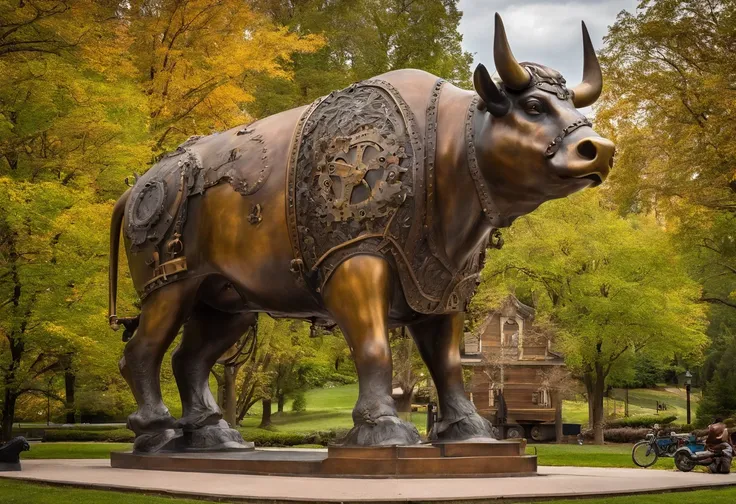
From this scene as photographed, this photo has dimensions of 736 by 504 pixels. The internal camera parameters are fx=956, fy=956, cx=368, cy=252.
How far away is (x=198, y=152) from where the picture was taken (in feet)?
31.6

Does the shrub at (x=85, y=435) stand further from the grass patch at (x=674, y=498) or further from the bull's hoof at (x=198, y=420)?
the grass patch at (x=674, y=498)

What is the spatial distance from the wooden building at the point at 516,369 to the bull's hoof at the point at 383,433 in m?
22.4

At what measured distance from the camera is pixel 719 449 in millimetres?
12523

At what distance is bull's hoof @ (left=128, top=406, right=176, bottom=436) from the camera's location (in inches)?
372

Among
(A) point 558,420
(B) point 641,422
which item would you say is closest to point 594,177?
(A) point 558,420

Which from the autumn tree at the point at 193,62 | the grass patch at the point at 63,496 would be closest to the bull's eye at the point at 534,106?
the grass patch at the point at 63,496

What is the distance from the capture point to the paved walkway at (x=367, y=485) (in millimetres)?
6523

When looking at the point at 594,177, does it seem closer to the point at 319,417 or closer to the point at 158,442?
the point at 158,442

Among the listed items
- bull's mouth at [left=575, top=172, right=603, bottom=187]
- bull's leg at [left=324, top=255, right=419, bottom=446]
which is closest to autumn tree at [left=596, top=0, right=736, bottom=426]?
bull's mouth at [left=575, top=172, right=603, bottom=187]

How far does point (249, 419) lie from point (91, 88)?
71.5ft

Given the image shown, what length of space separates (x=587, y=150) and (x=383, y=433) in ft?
8.91

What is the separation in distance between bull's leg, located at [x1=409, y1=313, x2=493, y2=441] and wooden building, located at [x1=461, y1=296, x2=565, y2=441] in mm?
21301

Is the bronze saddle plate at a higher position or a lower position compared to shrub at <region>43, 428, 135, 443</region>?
higher

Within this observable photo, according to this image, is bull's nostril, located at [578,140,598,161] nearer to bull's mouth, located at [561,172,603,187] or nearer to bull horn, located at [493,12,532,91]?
bull's mouth, located at [561,172,603,187]
